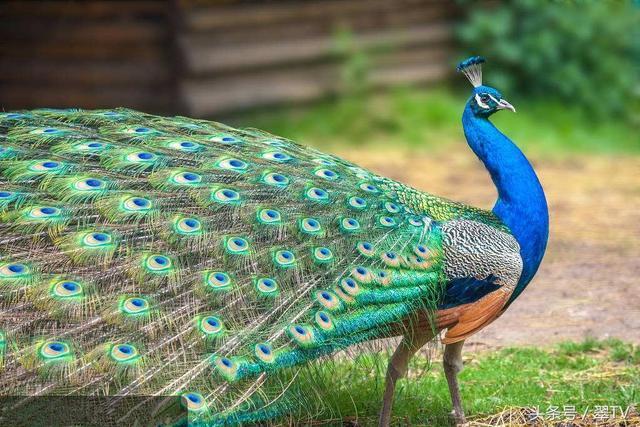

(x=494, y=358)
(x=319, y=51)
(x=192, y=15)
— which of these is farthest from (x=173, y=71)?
(x=494, y=358)

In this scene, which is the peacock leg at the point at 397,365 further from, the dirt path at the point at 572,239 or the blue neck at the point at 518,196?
the dirt path at the point at 572,239

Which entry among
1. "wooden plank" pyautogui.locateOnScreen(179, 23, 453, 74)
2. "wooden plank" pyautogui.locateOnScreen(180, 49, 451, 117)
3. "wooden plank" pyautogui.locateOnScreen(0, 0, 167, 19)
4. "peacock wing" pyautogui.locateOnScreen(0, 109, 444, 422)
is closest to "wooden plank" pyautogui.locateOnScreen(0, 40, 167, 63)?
"wooden plank" pyautogui.locateOnScreen(0, 0, 167, 19)

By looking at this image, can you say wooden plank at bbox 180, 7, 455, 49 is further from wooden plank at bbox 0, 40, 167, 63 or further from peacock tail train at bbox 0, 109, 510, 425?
peacock tail train at bbox 0, 109, 510, 425

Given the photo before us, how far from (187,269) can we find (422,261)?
90 centimetres

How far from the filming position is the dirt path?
5.90 m

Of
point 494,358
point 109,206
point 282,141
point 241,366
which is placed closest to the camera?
point 241,366

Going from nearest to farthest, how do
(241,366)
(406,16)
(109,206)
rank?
(241,366)
(109,206)
(406,16)

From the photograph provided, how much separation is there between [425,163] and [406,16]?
9.17ft

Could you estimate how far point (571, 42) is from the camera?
12.6 metres

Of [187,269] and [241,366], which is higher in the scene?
[187,269]

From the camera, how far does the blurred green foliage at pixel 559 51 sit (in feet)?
40.5

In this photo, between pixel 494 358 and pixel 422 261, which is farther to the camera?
pixel 494 358

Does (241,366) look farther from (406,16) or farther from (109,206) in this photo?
(406,16)

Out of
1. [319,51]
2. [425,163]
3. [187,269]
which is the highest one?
[187,269]
